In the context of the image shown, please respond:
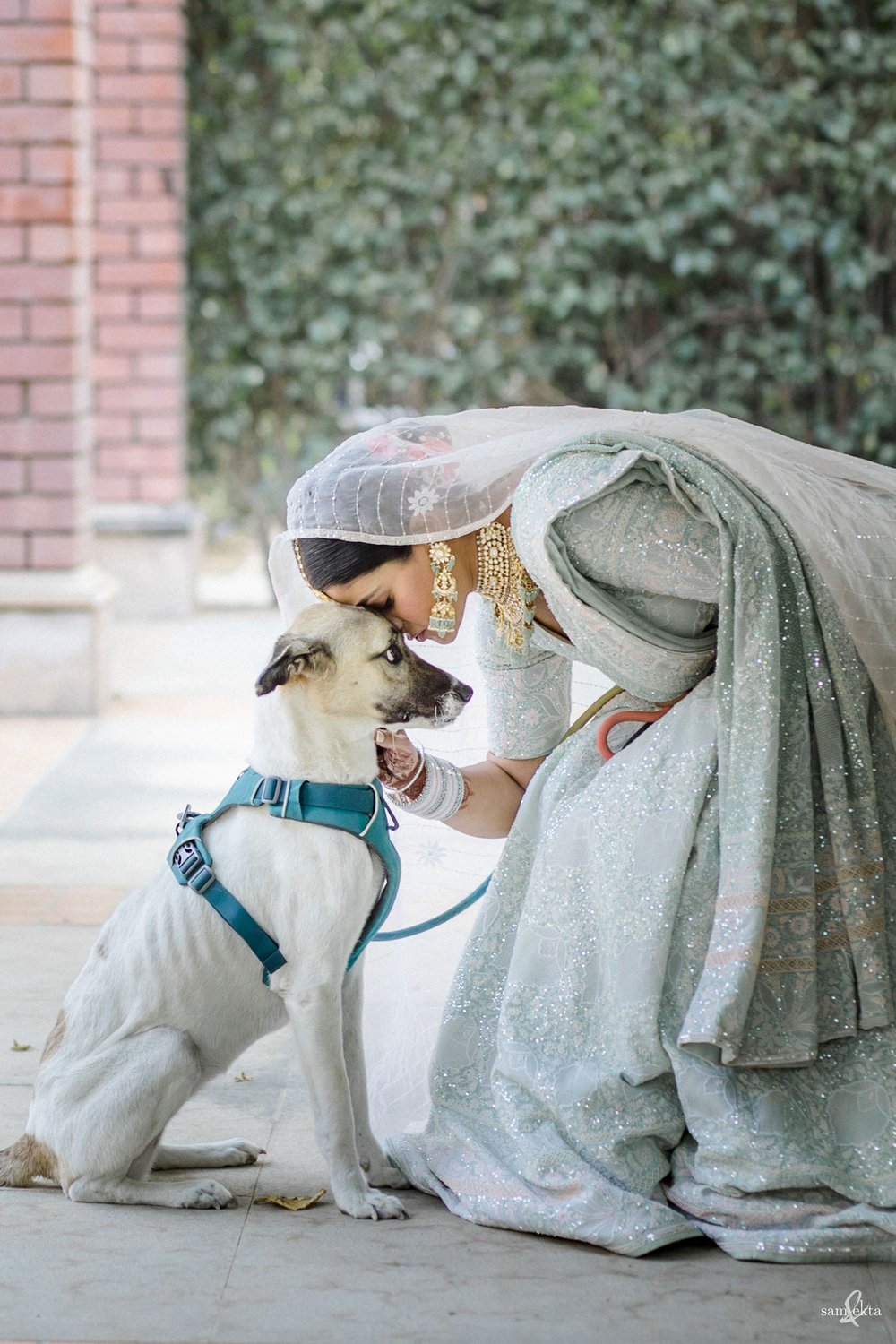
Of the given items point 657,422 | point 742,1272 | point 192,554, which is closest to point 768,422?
point 192,554

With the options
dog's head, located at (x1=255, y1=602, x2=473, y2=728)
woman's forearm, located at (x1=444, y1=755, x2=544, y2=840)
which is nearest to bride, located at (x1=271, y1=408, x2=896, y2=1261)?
dog's head, located at (x1=255, y1=602, x2=473, y2=728)

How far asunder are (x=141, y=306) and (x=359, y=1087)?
6.23m

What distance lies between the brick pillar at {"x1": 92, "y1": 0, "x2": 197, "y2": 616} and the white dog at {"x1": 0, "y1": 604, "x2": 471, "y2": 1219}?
5710 mm

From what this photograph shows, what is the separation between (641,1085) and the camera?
2221 millimetres

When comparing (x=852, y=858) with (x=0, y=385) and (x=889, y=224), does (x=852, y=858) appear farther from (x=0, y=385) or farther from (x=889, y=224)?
(x=889, y=224)

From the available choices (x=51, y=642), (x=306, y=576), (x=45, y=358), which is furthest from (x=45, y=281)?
(x=306, y=576)

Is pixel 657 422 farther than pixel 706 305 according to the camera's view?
No

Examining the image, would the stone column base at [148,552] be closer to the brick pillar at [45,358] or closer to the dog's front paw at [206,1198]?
the brick pillar at [45,358]

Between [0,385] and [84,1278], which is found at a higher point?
[0,385]

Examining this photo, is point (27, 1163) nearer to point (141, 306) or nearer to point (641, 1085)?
point (641, 1085)

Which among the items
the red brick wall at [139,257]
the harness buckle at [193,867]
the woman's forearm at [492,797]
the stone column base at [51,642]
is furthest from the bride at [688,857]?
the red brick wall at [139,257]

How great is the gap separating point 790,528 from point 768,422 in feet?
21.4

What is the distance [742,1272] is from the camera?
6.79 feet

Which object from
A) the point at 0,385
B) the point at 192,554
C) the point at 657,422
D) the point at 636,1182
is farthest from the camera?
the point at 192,554
